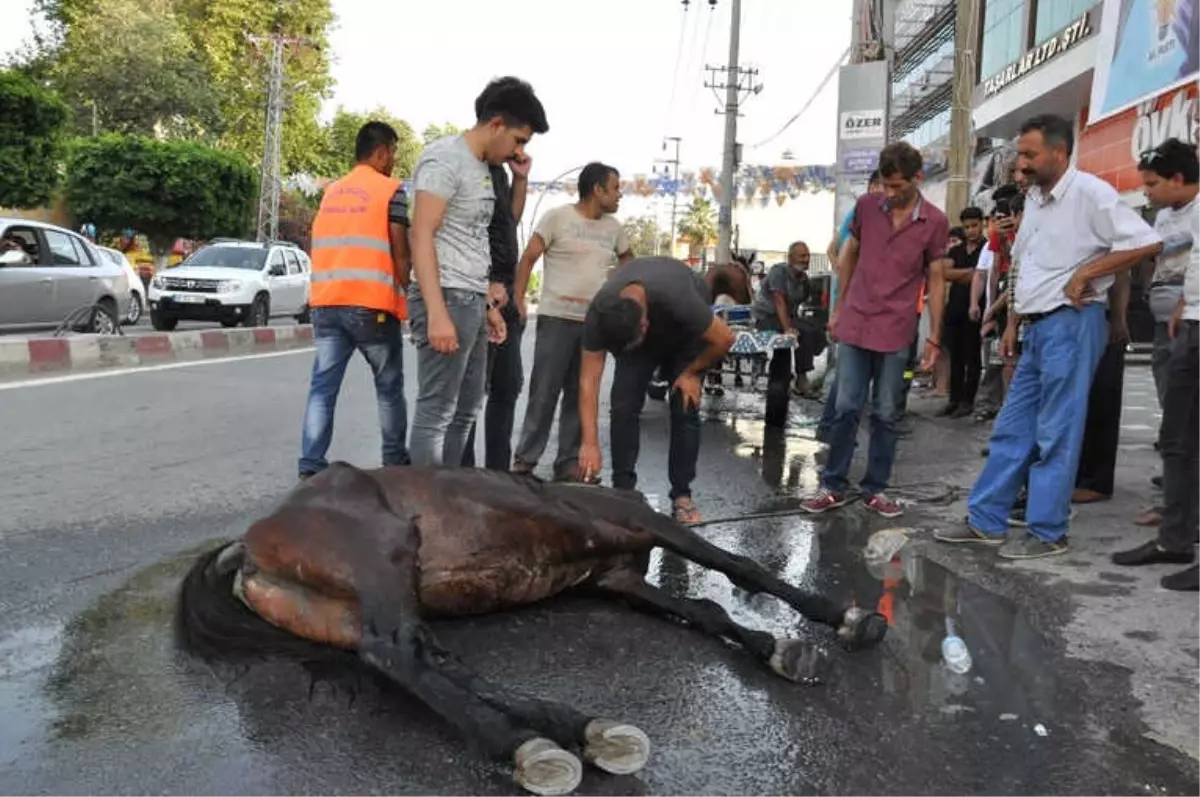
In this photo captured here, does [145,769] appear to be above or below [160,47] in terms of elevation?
below

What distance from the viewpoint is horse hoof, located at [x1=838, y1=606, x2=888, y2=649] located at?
8.87ft

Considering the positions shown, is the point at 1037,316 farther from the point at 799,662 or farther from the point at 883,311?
the point at 799,662

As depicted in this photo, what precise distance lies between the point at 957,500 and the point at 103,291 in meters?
11.5

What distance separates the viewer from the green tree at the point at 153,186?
27047 millimetres

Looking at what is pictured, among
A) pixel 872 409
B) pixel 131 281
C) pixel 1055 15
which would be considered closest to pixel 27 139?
pixel 131 281

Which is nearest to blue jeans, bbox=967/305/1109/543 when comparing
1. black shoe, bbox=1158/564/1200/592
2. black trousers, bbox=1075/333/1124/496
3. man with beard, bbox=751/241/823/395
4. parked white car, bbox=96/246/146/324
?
black shoe, bbox=1158/564/1200/592

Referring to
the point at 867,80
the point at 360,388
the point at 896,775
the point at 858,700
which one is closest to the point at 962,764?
the point at 896,775

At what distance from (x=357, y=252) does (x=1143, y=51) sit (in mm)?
7127

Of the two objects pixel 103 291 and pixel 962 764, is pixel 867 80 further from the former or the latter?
pixel 103 291

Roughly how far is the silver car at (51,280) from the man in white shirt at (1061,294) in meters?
11.0

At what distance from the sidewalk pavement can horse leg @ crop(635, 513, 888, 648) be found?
0.61 metres

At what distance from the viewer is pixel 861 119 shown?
9.34 m

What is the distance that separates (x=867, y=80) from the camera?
9.32 m

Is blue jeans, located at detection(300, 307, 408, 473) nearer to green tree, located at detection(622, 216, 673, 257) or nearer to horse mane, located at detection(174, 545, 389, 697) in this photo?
horse mane, located at detection(174, 545, 389, 697)
